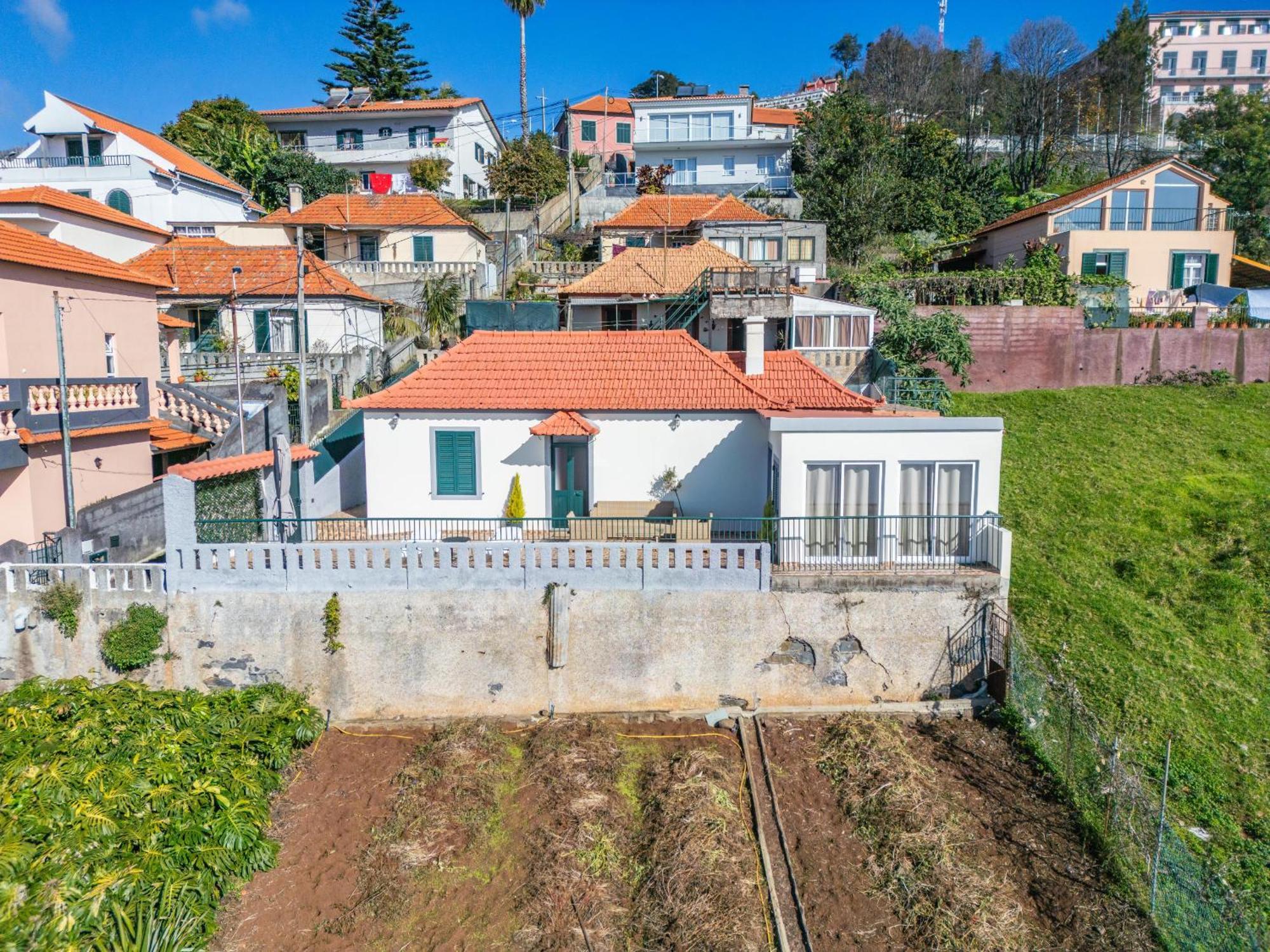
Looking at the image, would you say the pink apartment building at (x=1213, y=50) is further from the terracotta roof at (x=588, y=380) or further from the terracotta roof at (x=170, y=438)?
the terracotta roof at (x=170, y=438)

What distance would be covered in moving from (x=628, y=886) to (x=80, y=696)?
987 cm

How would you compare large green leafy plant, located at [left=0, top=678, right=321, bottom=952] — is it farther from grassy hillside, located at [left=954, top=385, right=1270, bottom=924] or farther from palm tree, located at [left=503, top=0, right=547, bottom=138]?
palm tree, located at [left=503, top=0, right=547, bottom=138]

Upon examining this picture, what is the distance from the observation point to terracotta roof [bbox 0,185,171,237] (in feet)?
87.9

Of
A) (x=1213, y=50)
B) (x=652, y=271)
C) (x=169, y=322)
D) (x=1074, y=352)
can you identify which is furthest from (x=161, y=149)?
(x=1213, y=50)

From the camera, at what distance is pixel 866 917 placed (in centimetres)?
1088

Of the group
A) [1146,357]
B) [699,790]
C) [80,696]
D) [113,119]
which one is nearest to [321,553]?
[80,696]

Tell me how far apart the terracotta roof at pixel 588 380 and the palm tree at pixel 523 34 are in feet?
139

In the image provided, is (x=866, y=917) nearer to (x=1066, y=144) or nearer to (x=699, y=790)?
(x=699, y=790)

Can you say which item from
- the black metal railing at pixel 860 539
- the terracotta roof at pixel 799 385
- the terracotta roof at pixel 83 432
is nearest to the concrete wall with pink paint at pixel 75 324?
the terracotta roof at pixel 83 432

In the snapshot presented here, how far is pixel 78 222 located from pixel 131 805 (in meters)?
25.7

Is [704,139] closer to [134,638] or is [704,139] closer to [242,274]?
[242,274]

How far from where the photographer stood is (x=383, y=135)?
55.2 meters

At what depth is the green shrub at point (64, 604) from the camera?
15.0 meters

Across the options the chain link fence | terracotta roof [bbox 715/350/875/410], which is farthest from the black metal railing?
terracotta roof [bbox 715/350/875/410]
